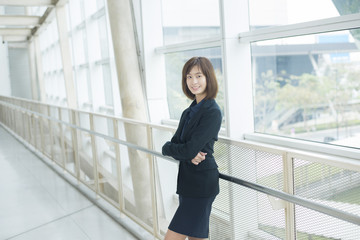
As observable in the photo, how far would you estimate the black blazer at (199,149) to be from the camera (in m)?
2.04

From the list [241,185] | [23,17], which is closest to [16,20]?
[23,17]

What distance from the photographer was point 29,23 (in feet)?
40.4

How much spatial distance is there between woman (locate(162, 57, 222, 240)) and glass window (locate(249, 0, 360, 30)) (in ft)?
5.54

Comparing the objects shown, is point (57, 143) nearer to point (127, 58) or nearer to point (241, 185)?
point (127, 58)

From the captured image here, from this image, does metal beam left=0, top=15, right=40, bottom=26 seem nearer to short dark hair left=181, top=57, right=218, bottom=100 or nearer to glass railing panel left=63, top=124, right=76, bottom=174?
glass railing panel left=63, top=124, right=76, bottom=174

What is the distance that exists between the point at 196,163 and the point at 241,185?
0.32 metres

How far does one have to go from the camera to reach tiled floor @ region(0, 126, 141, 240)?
3.83m

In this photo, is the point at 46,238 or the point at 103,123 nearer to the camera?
the point at 46,238

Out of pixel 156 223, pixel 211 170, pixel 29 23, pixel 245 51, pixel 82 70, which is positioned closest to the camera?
pixel 211 170

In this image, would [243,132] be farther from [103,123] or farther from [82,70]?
[82,70]

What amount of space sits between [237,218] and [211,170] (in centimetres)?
35

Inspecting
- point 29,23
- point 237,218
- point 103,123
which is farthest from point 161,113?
point 29,23

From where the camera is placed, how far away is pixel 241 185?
2.23 meters

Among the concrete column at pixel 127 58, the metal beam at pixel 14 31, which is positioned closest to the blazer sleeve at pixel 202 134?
the concrete column at pixel 127 58
